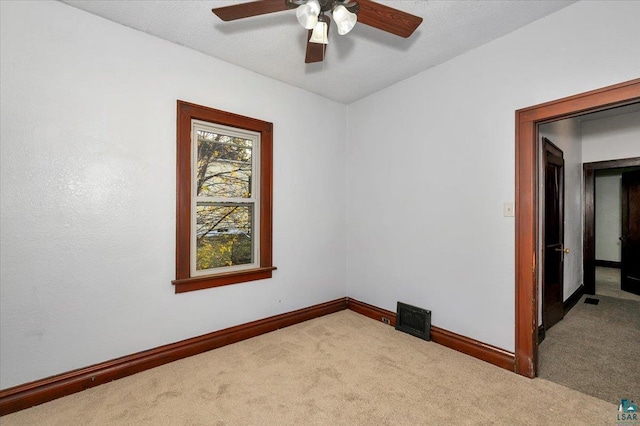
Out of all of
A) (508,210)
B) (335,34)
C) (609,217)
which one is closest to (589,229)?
(609,217)

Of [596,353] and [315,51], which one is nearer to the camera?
[315,51]

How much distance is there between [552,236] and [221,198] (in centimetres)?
361

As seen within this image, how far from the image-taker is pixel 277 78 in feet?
10.3

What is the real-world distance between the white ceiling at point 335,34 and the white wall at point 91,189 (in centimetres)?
19

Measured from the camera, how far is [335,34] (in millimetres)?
2344

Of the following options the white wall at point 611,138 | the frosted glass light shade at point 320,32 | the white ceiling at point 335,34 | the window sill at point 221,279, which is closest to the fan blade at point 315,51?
the frosted glass light shade at point 320,32

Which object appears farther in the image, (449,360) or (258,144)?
(258,144)

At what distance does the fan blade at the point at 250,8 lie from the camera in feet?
5.10

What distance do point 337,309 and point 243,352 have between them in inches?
55.5

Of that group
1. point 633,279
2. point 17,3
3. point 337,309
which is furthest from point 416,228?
point 633,279

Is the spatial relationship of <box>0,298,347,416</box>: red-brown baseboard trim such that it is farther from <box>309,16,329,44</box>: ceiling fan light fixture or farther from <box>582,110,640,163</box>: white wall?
<box>582,110,640,163</box>: white wall

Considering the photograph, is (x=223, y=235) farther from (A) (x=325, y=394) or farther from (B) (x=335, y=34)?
(B) (x=335, y=34)

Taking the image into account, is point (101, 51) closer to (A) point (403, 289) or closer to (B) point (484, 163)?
(B) point (484, 163)

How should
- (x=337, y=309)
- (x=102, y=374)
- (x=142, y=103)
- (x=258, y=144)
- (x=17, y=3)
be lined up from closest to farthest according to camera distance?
(x=17, y=3)
(x=102, y=374)
(x=142, y=103)
(x=258, y=144)
(x=337, y=309)
